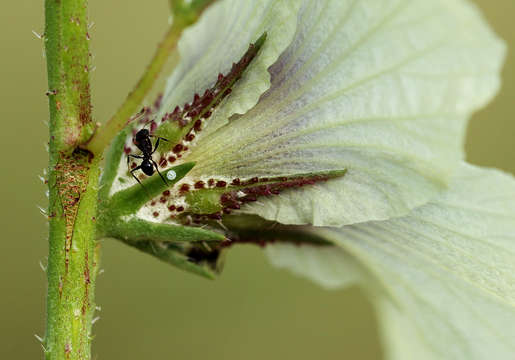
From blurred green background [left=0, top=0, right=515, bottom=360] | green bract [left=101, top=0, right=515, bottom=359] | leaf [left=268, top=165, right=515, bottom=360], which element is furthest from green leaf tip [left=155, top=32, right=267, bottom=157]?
blurred green background [left=0, top=0, right=515, bottom=360]

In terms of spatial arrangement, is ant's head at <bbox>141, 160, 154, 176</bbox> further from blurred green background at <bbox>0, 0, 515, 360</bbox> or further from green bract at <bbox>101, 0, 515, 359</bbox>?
blurred green background at <bbox>0, 0, 515, 360</bbox>

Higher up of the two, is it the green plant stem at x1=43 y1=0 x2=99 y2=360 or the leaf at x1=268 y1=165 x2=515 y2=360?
the green plant stem at x1=43 y1=0 x2=99 y2=360

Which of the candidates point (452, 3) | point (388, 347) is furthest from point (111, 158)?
point (388, 347)

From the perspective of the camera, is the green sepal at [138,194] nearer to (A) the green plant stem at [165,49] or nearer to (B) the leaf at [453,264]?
(A) the green plant stem at [165,49]

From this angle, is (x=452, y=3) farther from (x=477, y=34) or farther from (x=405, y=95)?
(x=405, y=95)

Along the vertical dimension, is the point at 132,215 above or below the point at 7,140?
below

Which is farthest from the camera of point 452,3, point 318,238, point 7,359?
point 7,359
